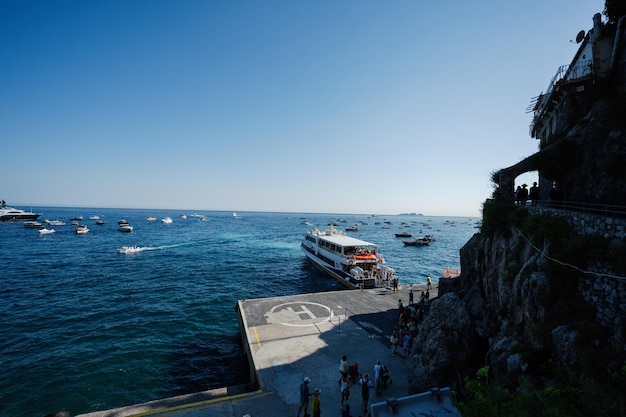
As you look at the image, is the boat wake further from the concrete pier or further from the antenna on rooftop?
the antenna on rooftop

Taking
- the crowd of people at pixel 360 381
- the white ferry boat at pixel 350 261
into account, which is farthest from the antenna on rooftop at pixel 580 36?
the white ferry boat at pixel 350 261

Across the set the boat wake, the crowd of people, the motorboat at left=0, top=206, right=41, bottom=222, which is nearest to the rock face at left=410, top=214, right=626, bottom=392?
the crowd of people

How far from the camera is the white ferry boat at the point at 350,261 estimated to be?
36656 mm

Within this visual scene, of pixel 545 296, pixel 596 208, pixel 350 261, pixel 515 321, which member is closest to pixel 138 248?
pixel 350 261

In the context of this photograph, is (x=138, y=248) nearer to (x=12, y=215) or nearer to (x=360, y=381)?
(x=360, y=381)

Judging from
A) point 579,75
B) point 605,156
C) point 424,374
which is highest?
point 579,75

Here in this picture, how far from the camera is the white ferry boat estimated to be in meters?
36.7

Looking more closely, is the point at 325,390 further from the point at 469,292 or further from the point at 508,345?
the point at 469,292

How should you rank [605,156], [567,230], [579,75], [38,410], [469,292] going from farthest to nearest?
[579,75]
[469,292]
[38,410]
[605,156]
[567,230]

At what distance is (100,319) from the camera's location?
2941cm

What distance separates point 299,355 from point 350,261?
75.4 ft

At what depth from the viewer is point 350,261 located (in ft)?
132

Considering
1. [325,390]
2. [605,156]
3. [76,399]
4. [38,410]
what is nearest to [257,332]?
[325,390]

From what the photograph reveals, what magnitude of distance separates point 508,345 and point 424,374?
401cm
